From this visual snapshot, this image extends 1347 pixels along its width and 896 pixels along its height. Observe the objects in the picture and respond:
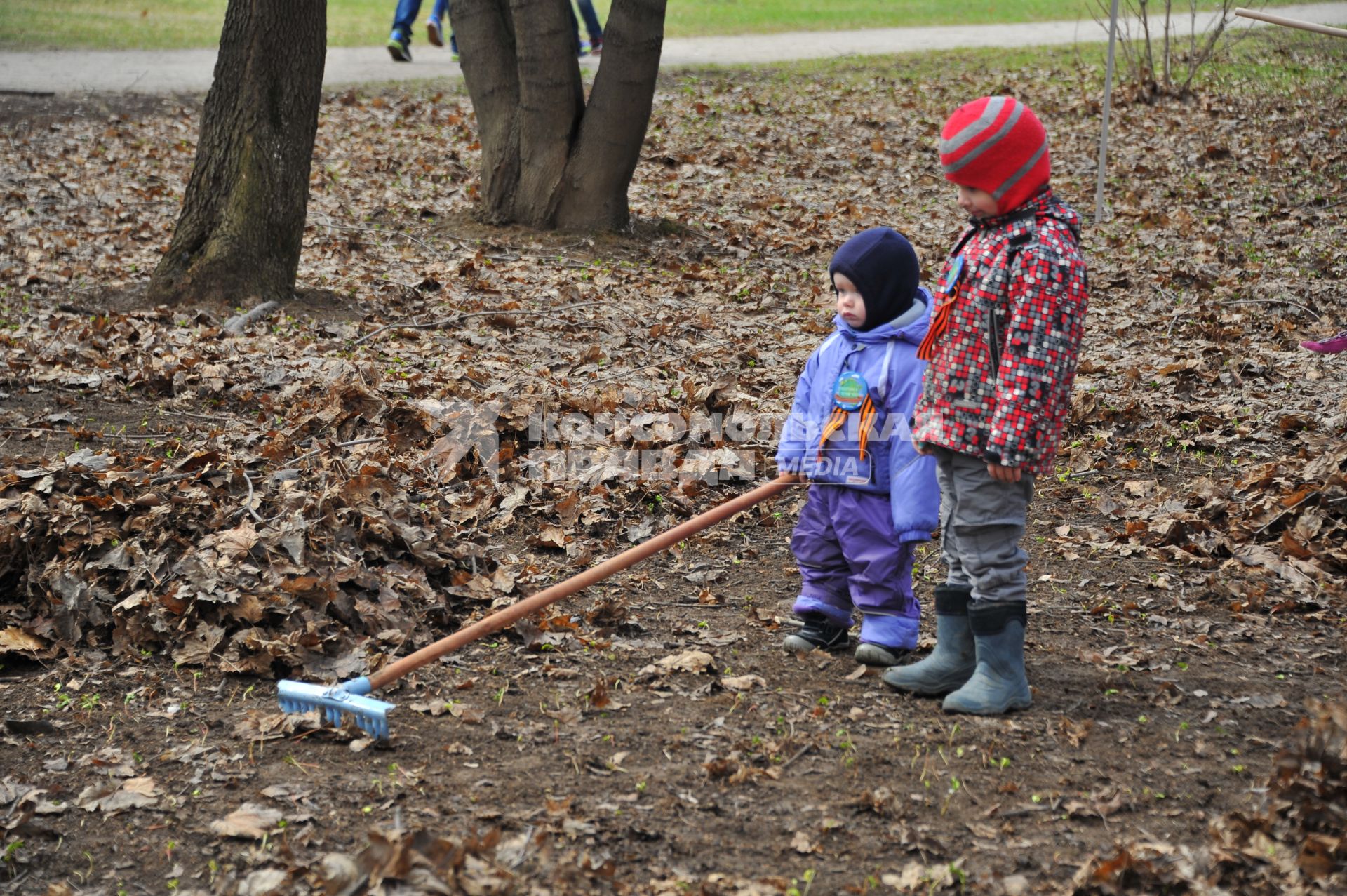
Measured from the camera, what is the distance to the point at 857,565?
13.8ft

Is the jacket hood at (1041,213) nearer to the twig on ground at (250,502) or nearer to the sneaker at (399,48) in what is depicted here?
the twig on ground at (250,502)

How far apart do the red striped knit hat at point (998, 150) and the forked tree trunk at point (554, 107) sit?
6574mm

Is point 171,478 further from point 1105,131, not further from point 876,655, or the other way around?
point 1105,131

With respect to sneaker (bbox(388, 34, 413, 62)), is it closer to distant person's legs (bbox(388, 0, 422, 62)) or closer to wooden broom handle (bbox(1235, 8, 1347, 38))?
distant person's legs (bbox(388, 0, 422, 62))

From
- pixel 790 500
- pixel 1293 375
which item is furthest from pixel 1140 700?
pixel 1293 375

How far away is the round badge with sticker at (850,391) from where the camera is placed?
4.11m

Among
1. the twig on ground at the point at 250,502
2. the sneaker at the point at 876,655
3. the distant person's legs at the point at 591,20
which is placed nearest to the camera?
the sneaker at the point at 876,655

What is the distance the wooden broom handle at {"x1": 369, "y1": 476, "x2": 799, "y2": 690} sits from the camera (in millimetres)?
3881

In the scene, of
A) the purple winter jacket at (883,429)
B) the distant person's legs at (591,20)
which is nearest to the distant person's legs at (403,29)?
the distant person's legs at (591,20)

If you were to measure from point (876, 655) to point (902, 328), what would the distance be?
3.65ft

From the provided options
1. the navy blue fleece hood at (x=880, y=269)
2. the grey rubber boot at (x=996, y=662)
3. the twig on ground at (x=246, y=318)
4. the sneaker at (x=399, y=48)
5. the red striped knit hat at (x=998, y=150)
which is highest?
the sneaker at (x=399, y=48)

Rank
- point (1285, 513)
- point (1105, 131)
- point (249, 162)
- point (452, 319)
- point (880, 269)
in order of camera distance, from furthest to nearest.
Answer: point (1105, 131), point (249, 162), point (452, 319), point (1285, 513), point (880, 269)

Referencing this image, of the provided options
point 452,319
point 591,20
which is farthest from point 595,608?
point 591,20

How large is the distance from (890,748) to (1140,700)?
35.2 inches
